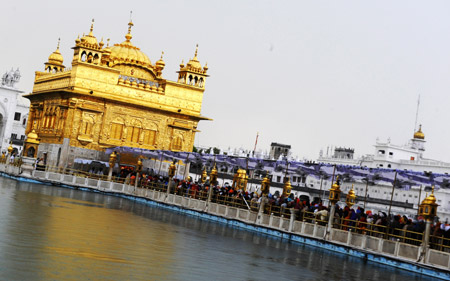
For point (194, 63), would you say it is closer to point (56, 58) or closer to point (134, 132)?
point (134, 132)

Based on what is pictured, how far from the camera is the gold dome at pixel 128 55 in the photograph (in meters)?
52.3

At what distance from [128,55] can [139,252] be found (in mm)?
39246

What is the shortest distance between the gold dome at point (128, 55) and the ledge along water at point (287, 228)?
13.5 m

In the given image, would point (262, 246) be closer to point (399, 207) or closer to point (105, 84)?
point (105, 84)

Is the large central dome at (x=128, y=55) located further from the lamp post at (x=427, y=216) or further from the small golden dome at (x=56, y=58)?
the lamp post at (x=427, y=216)

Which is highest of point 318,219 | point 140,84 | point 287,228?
point 140,84

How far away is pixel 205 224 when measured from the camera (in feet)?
91.4

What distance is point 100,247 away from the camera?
14852mm

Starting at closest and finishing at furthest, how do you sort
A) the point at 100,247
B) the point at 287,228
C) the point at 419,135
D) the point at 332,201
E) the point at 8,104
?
1. the point at 100,247
2. the point at 332,201
3. the point at 287,228
4. the point at 8,104
5. the point at 419,135

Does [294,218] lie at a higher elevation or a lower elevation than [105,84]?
lower

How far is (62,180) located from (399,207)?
36.6 m

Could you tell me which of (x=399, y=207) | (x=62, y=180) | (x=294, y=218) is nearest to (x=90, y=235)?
(x=294, y=218)

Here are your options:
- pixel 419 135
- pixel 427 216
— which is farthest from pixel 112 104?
pixel 419 135

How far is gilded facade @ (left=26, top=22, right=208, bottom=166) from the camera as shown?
4809 cm
